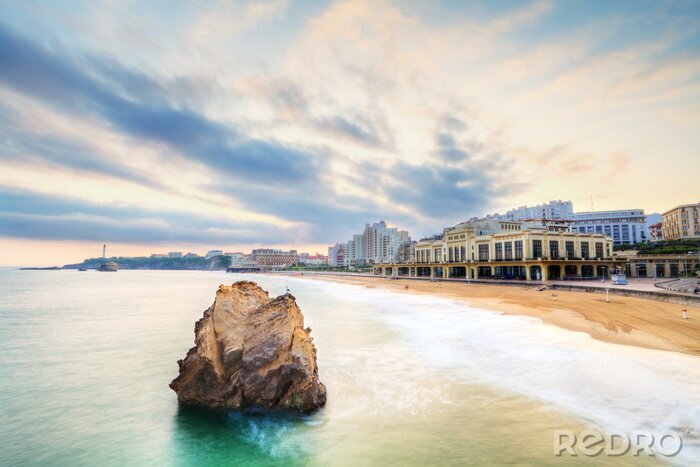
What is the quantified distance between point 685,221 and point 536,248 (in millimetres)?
77042

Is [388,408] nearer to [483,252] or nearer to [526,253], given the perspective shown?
[526,253]

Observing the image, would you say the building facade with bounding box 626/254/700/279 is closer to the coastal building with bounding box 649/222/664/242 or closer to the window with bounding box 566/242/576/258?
the window with bounding box 566/242/576/258

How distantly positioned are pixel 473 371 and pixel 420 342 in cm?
552

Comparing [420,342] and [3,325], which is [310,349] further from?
[3,325]

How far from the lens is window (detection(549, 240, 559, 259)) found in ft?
184

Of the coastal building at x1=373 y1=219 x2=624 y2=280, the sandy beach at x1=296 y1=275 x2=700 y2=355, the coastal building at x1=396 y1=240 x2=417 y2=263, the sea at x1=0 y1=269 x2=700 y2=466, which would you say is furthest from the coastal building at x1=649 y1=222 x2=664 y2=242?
the sea at x1=0 y1=269 x2=700 y2=466

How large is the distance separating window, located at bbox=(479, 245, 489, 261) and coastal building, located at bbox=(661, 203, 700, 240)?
7128 cm

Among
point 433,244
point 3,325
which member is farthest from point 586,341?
point 433,244

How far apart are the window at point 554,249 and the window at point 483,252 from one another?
1162 centimetres

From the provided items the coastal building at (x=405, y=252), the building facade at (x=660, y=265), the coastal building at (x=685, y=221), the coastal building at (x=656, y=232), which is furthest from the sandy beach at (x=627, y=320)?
the coastal building at (x=405, y=252)

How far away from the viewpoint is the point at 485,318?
2388 centimetres

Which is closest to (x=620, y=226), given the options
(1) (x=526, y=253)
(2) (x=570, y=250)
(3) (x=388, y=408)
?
(2) (x=570, y=250)

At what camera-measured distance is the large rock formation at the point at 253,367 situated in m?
9.27

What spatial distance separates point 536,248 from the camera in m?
55.7
